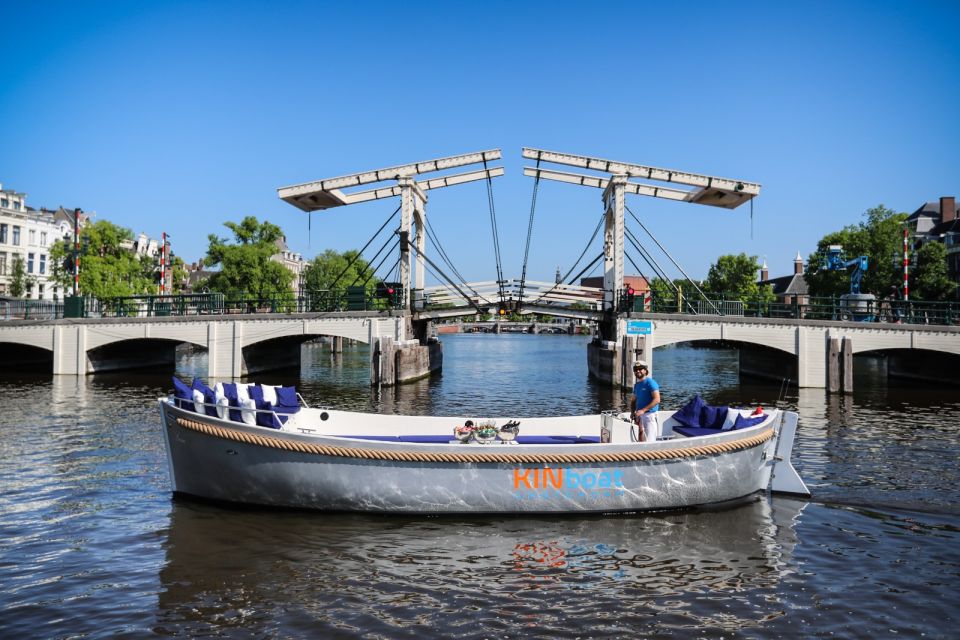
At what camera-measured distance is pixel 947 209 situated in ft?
181

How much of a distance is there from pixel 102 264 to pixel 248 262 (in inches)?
349

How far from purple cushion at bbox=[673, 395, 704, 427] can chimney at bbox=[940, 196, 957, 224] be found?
57.6 m

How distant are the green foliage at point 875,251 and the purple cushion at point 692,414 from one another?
39.7m

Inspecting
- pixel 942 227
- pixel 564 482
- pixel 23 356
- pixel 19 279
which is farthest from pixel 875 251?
pixel 19 279

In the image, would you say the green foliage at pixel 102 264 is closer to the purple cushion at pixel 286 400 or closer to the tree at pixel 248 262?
the tree at pixel 248 262

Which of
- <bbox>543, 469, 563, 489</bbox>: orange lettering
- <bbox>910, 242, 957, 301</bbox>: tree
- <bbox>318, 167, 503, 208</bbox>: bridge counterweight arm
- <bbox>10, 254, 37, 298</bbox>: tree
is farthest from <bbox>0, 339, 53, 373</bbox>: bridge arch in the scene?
<bbox>910, 242, 957, 301</bbox>: tree

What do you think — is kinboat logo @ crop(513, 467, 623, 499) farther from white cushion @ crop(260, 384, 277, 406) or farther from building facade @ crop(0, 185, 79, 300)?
building facade @ crop(0, 185, 79, 300)

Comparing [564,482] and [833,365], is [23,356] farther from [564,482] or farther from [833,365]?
[833,365]

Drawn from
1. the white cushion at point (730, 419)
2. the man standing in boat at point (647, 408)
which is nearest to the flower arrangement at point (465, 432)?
the man standing in boat at point (647, 408)

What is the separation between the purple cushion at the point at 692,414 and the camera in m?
9.70

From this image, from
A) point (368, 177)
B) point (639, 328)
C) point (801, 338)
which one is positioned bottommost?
point (801, 338)

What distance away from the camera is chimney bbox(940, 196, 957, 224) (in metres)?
55.1

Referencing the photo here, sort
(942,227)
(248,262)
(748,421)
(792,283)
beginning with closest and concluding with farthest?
(748,421) < (248,262) < (942,227) < (792,283)

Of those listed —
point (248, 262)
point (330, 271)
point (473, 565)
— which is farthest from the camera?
point (330, 271)
